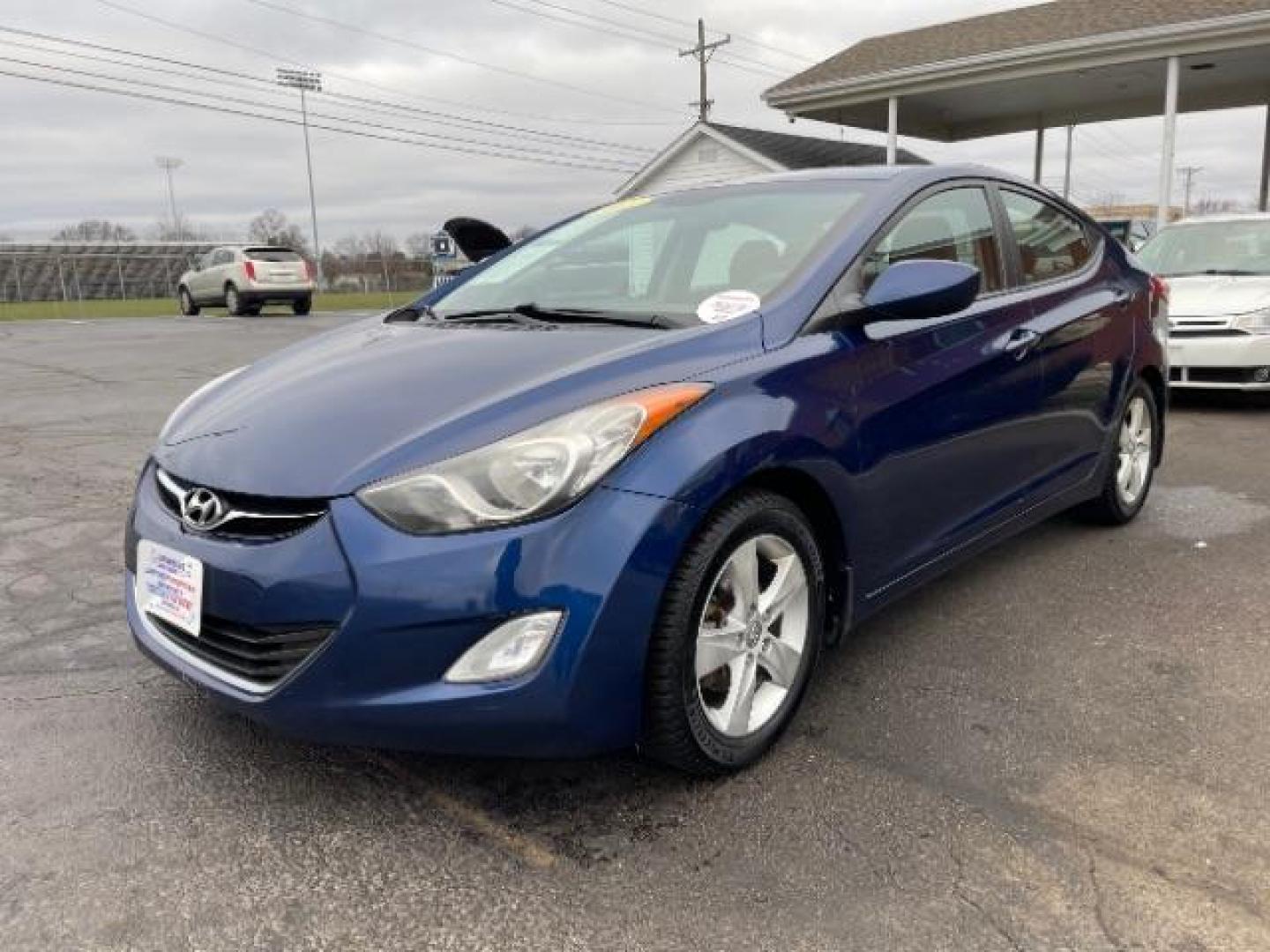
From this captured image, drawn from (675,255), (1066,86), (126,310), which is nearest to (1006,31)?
(1066,86)

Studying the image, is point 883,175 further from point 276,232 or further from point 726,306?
point 276,232

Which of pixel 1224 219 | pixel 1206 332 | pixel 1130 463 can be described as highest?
pixel 1224 219

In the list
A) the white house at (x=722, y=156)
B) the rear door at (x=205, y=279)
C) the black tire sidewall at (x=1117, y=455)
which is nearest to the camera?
the black tire sidewall at (x=1117, y=455)

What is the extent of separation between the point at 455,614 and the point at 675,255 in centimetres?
168

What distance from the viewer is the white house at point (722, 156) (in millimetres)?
19828

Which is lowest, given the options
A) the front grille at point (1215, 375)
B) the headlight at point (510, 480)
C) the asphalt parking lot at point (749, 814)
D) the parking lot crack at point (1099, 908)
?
the parking lot crack at point (1099, 908)

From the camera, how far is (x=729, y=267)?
10.2 feet

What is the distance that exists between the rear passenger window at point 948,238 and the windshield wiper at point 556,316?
2.21 feet

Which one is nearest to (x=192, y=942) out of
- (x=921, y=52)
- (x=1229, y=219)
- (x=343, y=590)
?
(x=343, y=590)

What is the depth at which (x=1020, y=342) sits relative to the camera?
11.6 ft

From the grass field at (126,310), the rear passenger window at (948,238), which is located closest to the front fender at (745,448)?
the rear passenger window at (948,238)

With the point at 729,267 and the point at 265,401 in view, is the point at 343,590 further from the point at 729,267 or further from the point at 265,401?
the point at 729,267

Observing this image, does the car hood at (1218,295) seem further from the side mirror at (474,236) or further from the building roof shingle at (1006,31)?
the building roof shingle at (1006,31)

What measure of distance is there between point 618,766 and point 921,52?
17.0 metres
